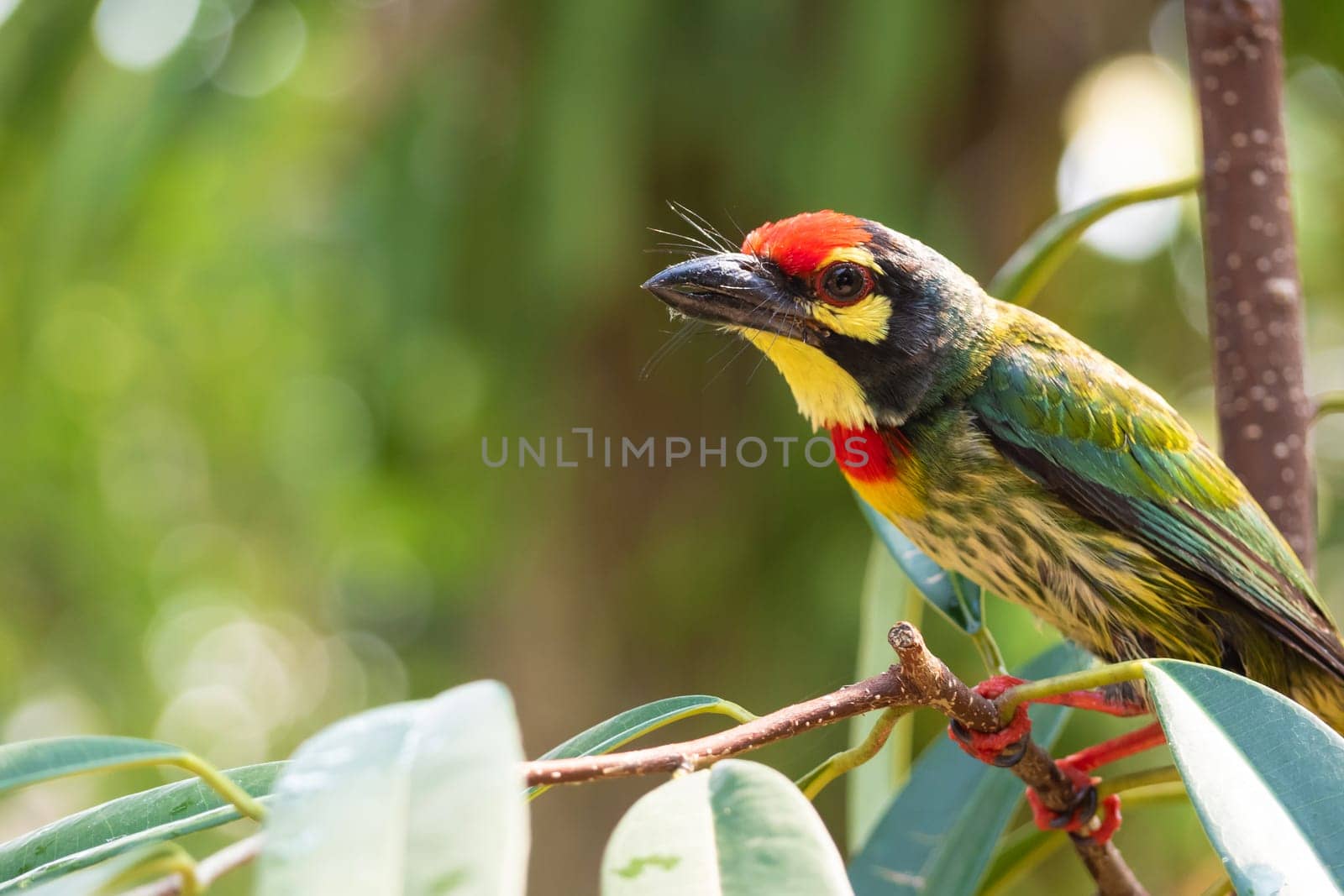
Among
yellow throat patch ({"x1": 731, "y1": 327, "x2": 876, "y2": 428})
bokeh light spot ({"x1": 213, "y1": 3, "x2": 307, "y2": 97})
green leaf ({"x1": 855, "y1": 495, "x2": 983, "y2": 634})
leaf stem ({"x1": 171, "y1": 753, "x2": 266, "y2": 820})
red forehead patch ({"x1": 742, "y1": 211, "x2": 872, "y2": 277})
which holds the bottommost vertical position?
leaf stem ({"x1": 171, "y1": 753, "x2": 266, "y2": 820})

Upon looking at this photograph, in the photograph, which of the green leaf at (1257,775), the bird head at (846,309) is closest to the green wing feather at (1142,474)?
the bird head at (846,309)

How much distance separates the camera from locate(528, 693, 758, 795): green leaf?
1.14 m

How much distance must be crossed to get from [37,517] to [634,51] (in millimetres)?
5645

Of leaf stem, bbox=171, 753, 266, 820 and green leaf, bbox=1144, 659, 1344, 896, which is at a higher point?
leaf stem, bbox=171, 753, 266, 820

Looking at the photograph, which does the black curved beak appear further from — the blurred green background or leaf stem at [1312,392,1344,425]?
the blurred green background

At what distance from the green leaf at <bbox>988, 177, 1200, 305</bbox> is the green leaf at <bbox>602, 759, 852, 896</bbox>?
141cm

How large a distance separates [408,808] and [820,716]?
1.24ft

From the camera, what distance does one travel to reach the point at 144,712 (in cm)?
848

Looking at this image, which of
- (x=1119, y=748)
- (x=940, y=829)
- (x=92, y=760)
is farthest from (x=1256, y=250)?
(x=92, y=760)

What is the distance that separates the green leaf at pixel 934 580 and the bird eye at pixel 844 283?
36 cm

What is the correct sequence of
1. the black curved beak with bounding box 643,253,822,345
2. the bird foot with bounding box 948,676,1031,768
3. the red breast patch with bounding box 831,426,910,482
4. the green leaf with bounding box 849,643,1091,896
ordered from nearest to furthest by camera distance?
the bird foot with bounding box 948,676,1031,768 < the green leaf with bounding box 849,643,1091,896 < the black curved beak with bounding box 643,253,822,345 < the red breast patch with bounding box 831,426,910,482

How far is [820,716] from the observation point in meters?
1.00

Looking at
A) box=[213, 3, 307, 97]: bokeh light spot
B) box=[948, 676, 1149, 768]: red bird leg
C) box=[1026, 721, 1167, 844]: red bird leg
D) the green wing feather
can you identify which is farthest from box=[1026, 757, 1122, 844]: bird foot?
box=[213, 3, 307, 97]: bokeh light spot

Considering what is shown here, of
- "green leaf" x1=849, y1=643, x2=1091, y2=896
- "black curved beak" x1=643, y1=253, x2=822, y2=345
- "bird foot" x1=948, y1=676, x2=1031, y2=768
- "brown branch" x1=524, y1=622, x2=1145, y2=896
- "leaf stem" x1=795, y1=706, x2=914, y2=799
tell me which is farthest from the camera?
"black curved beak" x1=643, y1=253, x2=822, y2=345
